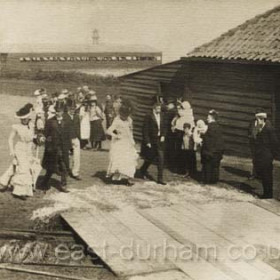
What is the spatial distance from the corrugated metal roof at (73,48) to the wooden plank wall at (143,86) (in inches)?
84.0

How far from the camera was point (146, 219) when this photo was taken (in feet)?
18.5

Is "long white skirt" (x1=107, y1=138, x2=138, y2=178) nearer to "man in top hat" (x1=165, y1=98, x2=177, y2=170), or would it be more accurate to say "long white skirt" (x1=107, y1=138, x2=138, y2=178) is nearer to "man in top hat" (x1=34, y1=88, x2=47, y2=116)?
"man in top hat" (x1=165, y1=98, x2=177, y2=170)

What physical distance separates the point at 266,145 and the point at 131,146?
5.54 feet

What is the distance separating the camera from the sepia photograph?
16.0 ft

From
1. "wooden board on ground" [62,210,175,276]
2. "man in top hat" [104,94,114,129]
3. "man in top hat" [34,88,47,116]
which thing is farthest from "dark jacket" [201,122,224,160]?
"man in top hat" [104,94,114,129]

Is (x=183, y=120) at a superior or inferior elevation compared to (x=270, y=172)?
superior

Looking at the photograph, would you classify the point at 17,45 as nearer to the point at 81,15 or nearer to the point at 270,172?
the point at 81,15

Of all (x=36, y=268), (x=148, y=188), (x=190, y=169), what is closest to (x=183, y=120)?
(x=190, y=169)

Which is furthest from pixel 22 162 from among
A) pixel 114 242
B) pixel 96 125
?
pixel 96 125

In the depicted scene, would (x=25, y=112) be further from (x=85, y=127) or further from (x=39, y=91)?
Answer: (x=85, y=127)

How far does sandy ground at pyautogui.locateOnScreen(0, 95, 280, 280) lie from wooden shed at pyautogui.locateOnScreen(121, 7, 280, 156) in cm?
102

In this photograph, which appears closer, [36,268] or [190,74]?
[36,268]

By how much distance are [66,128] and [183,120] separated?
1782 mm

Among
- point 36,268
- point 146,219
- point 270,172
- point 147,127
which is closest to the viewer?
point 36,268
